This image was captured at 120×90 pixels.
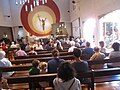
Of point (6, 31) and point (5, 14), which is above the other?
point (5, 14)

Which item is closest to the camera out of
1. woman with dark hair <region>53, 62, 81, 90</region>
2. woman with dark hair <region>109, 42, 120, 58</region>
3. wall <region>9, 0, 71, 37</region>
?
woman with dark hair <region>53, 62, 81, 90</region>

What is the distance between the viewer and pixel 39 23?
2027cm

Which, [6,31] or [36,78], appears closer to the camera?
[36,78]

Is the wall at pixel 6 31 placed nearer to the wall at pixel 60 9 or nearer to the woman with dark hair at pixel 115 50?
the wall at pixel 60 9

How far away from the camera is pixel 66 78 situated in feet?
7.69

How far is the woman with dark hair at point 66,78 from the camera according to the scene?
7.63ft

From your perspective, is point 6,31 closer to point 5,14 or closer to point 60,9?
point 5,14

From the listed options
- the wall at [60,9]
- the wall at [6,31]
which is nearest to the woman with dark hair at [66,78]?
the wall at [6,31]

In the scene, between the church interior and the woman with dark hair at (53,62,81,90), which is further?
the church interior

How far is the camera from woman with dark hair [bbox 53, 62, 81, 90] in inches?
91.6

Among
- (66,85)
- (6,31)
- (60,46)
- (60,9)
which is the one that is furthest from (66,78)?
(60,9)

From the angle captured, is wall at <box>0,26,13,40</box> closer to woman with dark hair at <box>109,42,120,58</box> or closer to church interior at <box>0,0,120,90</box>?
church interior at <box>0,0,120,90</box>

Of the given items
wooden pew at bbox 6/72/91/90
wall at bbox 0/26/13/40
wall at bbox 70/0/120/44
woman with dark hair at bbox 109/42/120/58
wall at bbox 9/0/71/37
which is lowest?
wooden pew at bbox 6/72/91/90

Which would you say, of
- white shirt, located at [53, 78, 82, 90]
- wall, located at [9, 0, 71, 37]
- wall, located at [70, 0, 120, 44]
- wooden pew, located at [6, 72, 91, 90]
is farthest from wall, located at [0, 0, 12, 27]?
white shirt, located at [53, 78, 82, 90]
